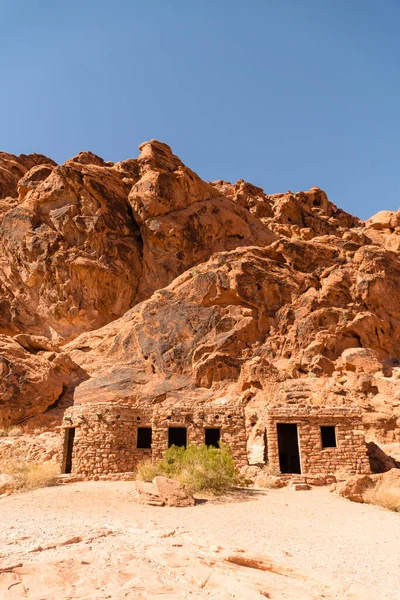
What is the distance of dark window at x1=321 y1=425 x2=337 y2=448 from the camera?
55.6ft

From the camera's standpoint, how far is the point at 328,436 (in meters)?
17.6

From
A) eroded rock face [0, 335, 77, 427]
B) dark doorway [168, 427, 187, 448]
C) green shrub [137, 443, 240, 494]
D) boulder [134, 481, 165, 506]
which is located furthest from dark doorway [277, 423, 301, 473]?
eroded rock face [0, 335, 77, 427]

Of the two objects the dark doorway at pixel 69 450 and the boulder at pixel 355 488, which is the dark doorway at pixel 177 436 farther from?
the boulder at pixel 355 488

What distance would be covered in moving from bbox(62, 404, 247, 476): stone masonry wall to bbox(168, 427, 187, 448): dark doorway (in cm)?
67

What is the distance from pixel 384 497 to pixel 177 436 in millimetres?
7381

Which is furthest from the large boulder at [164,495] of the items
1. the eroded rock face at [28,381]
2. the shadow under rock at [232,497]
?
the eroded rock face at [28,381]

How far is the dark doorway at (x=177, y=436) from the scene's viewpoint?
1688 cm

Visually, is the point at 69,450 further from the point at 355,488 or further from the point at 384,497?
the point at 384,497

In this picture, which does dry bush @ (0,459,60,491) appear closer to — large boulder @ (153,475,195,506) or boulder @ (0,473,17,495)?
boulder @ (0,473,17,495)

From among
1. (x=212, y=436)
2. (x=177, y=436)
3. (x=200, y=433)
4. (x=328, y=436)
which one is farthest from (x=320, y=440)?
(x=177, y=436)

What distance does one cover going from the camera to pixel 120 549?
672 cm

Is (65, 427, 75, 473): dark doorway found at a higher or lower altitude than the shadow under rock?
higher

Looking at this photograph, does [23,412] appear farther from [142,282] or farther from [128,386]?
[142,282]

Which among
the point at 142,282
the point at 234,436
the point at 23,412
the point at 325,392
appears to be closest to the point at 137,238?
the point at 142,282
